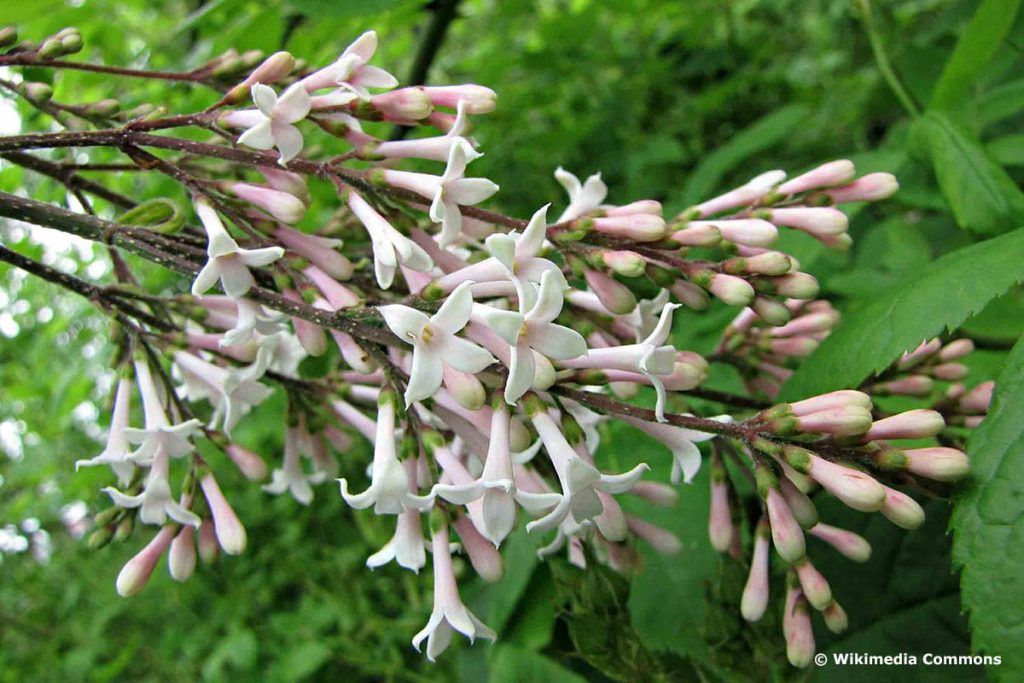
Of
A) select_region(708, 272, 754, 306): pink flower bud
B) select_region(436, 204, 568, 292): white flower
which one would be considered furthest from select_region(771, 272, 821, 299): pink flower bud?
select_region(436, 204, 568, 292): white flower

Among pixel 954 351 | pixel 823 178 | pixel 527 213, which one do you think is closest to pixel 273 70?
pixel 823 178

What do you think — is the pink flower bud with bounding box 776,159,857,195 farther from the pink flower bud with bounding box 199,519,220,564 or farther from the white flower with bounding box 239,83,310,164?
the pink flower bud with bounding box 199,519,220,564

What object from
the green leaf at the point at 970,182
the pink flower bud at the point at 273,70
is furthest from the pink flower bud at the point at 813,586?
the pink flower bud at the point at 273,70

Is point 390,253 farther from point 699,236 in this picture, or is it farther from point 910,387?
point 910,387

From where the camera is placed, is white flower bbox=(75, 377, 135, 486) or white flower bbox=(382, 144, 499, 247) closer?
white flower bbox=(382, 144, 499, 247)

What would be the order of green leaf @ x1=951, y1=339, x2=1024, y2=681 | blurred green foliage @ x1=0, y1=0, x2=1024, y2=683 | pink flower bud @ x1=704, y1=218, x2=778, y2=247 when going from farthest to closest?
blurred green foliage @ x1=0, y1=0, x2=1024, y2=683
pink flower bud @ x1=704, y1=218, x2=778, y2=247
green leaf @ x1=951, y1=339, x2=1024, y2=681

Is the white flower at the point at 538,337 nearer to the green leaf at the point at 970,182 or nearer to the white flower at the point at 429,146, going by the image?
the white flower at the point at 429,146

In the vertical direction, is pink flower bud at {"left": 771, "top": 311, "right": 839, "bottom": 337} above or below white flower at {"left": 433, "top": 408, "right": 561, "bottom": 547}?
below
